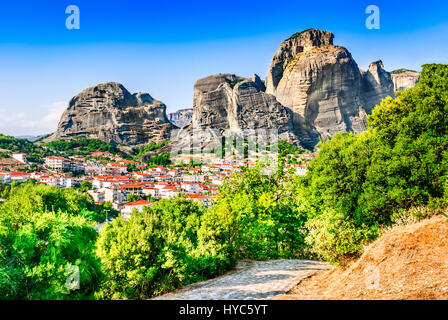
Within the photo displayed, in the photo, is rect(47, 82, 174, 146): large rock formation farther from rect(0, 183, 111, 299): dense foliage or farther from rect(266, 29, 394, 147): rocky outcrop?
rect(0, 183, 111, 299): dense foliage

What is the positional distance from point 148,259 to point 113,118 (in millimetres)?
134286

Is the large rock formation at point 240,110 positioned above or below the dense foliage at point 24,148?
above

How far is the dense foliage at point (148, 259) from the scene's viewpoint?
27.6 feet

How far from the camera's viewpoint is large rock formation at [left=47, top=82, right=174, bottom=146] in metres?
128

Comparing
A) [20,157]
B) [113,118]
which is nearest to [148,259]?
[20,157]

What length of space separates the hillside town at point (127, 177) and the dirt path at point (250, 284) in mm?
39388

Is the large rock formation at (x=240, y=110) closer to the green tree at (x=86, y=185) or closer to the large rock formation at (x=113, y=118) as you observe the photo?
the large rock formation at (x=113, y=118)

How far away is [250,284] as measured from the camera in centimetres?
831

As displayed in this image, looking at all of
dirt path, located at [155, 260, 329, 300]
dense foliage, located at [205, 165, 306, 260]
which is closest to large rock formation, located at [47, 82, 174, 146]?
dense foliage, located at [205, 165, 306, 260]

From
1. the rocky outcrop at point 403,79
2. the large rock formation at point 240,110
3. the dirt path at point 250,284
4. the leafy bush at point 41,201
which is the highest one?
the rocky outcrop at point 403,79

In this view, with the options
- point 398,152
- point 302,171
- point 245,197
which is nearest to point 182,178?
point 302,171

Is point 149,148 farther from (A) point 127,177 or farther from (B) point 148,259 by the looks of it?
(B) point 148,259
